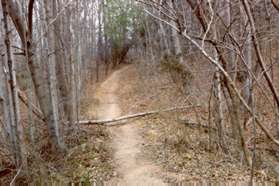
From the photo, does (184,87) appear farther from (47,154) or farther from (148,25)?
(148,25)

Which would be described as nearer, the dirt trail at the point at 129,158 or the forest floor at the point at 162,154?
the forest floor at the point at 162,154

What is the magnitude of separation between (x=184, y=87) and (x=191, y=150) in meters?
1.73

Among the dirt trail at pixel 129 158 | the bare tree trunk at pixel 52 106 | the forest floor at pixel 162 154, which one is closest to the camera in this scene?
the forest floor at pixel 162 154

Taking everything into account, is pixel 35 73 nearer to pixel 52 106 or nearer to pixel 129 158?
pixel 52 106

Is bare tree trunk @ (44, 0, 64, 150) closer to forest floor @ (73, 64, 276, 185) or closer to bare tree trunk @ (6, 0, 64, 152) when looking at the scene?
bare tree trunk @ (6, 0, 64, 152)

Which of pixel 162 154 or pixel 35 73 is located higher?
pixel 35 73

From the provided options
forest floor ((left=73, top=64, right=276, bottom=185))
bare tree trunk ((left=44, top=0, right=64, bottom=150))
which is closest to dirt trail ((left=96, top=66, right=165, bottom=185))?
forest floor ((left=73, top=64, right=276, bottom=185))

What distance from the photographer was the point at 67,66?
8.13 metres

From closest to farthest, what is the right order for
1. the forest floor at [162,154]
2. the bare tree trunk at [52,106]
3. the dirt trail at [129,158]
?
the forest floor at [162,154], the dirt trail at [129,158], the bare tree trunk at [52,106]

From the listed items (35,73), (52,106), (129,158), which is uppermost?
(35,73)

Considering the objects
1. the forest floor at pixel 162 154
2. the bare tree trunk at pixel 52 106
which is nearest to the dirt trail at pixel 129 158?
the forest floor at pixel 162 154

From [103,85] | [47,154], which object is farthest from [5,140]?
[103,85]

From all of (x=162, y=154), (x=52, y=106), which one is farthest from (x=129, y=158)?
(x=52, y=106)

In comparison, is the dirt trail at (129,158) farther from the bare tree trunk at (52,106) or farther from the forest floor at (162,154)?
the bare tree trunk at (52,106)
